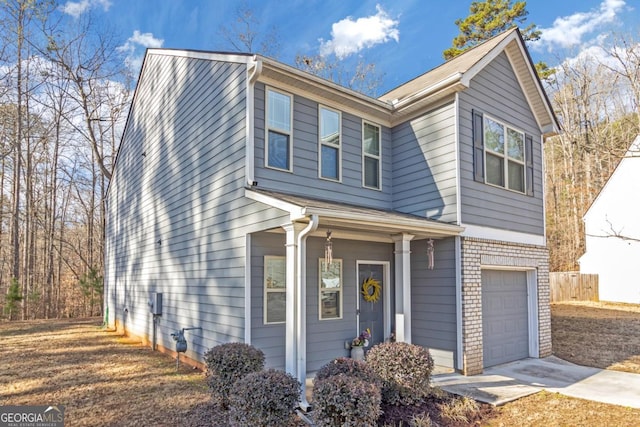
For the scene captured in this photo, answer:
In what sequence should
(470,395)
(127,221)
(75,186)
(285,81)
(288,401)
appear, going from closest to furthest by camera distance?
(288,401) → (470,395) → (285,81) → (127,221) → (75,186)

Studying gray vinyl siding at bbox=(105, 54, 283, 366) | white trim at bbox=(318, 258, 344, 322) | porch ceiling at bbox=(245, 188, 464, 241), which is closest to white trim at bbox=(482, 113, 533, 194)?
porch ceiling at bbox=(245, 188, 464, 241)

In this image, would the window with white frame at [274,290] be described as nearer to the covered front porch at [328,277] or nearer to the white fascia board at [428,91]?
the covered front porch at [328,277]

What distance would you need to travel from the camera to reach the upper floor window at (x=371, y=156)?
327 inches

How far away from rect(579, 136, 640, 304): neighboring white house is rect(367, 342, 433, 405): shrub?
14944 mm

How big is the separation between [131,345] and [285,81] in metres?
7.83

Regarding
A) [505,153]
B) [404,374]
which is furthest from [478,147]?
[404,374]

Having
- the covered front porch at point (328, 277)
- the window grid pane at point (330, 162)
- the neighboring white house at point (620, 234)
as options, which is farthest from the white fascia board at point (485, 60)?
the neighboring white house at point (620, 234)

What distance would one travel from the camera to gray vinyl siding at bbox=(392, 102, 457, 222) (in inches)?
296

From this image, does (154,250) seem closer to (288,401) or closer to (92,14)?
(288,401)

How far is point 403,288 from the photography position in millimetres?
6727

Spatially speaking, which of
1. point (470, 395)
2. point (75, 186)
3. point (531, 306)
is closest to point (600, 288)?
point (531, 306)

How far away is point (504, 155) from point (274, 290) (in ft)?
18.2

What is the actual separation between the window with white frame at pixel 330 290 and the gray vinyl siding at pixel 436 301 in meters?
1.46

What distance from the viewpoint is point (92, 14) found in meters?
18.0
